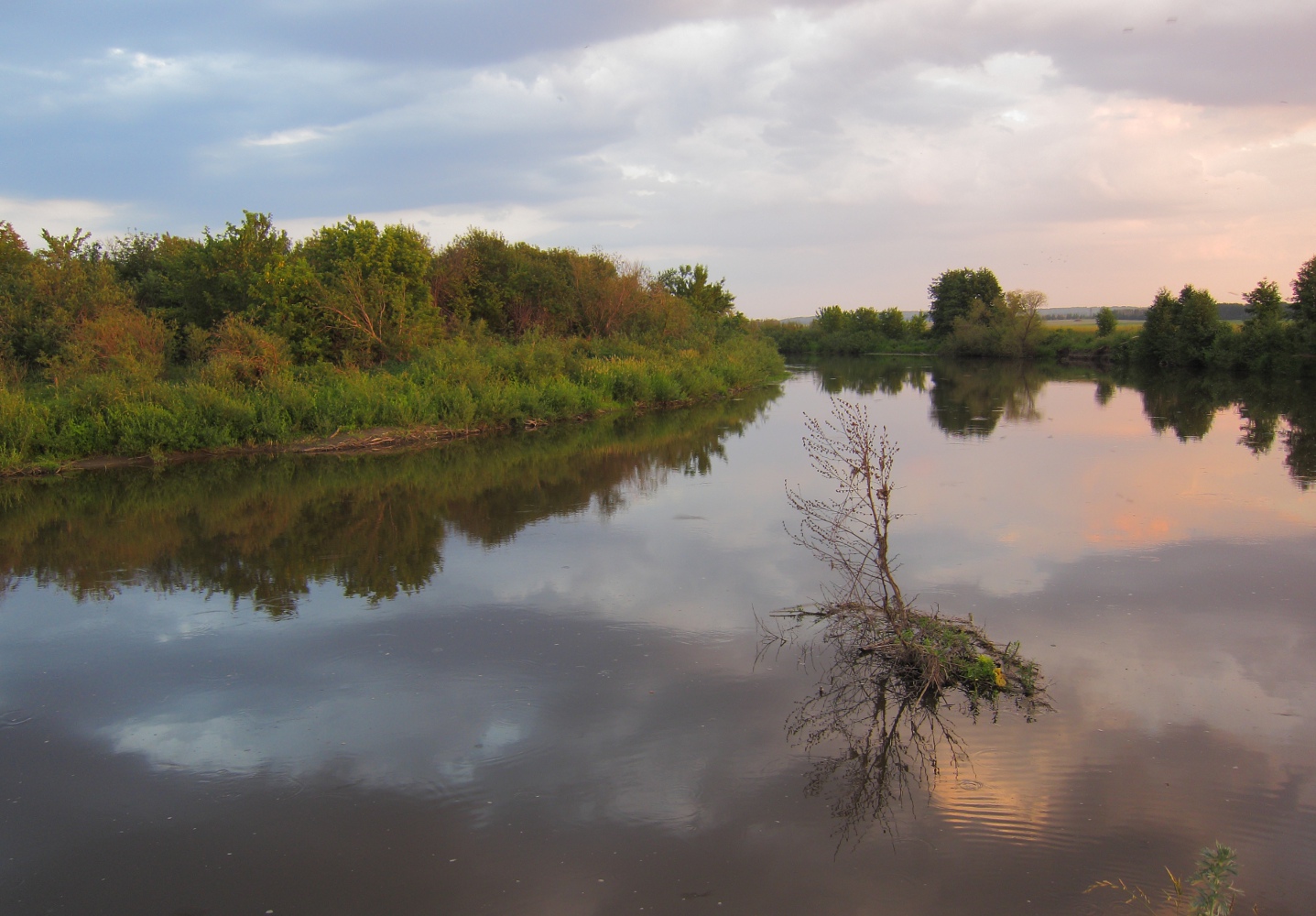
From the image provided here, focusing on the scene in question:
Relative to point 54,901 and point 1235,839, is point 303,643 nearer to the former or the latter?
point 54,901

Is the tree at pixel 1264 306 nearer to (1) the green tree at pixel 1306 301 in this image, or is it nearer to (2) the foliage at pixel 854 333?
(1) the green tree at pixel 1306 301

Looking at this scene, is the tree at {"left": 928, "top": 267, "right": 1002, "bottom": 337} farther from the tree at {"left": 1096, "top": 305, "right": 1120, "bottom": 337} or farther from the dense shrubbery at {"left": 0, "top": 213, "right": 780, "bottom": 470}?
the dense shrubbery at {"left": 0, "top": 213, "right": 780, "bottom": 470}

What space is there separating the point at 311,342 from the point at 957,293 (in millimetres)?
66281

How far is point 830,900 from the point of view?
3.94m

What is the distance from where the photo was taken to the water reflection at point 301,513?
360 inches

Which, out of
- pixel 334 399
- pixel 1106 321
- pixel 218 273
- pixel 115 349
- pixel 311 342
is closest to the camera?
pixel 334 399

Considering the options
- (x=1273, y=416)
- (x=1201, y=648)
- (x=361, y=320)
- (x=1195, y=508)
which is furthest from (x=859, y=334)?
(x=1201, y=648)

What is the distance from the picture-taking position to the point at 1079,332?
67.4 m

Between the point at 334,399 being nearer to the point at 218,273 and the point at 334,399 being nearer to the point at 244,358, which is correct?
the point at 244,358

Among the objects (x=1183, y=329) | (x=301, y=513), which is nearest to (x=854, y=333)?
(x=1183, y=329)

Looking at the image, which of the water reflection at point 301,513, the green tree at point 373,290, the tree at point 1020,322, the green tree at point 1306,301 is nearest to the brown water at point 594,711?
the water reflection at point 301,513

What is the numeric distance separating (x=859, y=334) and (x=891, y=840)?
270 feet

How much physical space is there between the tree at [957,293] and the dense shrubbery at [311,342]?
156 feet

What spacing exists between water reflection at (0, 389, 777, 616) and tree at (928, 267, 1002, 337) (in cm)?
6464
